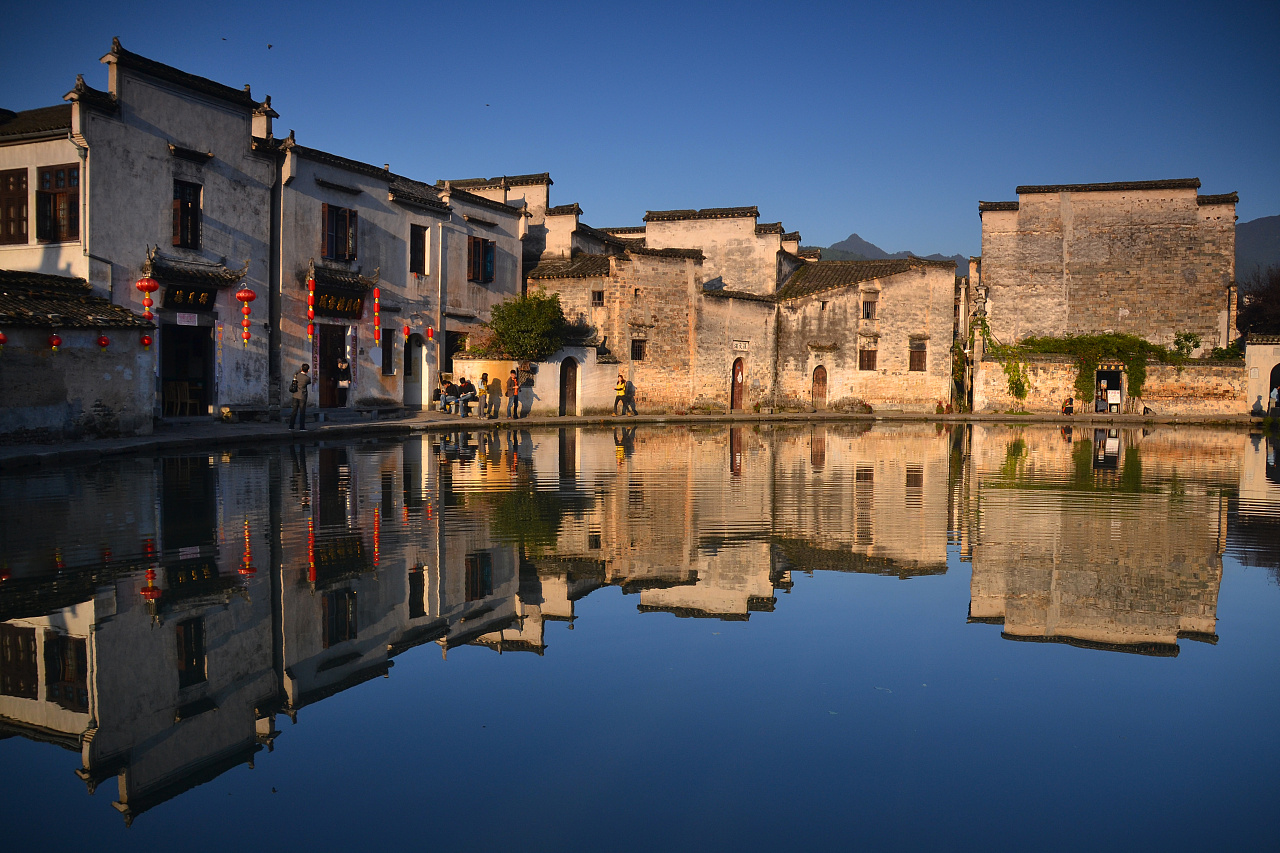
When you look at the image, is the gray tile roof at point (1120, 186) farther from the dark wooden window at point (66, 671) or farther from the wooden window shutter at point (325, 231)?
the dark wooden window at point (66, 671)

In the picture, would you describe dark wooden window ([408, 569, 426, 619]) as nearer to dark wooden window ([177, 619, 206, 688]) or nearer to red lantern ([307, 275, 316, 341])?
dark wooden window ([177, 619, 206, 688])

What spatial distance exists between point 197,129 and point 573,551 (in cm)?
1949

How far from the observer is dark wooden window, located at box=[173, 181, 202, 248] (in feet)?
73.5

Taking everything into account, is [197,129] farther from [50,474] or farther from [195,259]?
[50,474]

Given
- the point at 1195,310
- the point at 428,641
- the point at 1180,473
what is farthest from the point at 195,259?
the point at 1195,310

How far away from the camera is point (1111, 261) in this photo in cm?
4209

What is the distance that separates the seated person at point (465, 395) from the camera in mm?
28359

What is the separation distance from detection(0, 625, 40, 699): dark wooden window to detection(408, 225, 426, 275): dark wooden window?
25764mm

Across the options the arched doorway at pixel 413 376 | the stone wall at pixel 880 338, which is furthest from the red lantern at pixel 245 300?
the stone wall at pixel 880 338

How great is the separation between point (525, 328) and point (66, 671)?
26.6 meters

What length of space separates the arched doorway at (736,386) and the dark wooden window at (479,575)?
31.1 meters

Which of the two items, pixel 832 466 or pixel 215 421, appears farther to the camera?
pixel 215 421

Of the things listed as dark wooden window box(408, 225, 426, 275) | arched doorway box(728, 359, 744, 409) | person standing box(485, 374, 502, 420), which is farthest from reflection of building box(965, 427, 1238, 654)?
arched doorway box(728, 359, 744, 409)

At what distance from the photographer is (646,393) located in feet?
117
